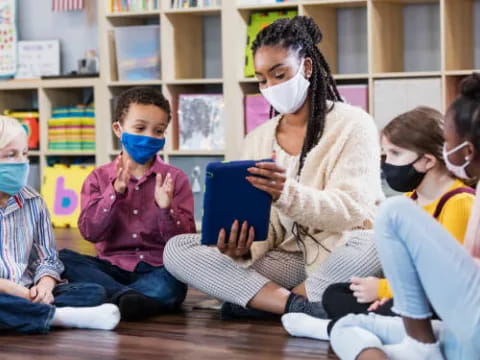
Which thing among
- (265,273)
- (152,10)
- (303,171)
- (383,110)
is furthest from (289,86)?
(152,10)

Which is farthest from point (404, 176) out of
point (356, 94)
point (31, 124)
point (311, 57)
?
point (31, 124)

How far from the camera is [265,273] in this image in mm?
2641

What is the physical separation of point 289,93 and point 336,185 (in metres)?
0.30

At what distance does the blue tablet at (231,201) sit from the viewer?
230cm

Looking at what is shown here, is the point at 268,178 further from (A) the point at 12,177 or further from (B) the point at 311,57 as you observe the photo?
(A) the point at 12,177

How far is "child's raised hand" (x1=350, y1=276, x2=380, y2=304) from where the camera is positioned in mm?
2172

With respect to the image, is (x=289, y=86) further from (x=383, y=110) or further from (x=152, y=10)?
(x=152, y=10)

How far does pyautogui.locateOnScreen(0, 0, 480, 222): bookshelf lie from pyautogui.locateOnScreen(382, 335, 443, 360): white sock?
255cm

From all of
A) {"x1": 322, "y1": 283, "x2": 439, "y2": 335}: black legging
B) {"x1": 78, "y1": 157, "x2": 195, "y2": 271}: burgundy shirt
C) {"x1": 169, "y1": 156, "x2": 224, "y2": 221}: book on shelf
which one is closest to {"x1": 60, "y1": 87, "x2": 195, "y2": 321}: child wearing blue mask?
{"x1": 78, "y1": 157, "x2": 195, "y2": 271}: burgundy shirt

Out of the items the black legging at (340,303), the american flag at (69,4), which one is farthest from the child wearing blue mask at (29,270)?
the american flag at (69,4)

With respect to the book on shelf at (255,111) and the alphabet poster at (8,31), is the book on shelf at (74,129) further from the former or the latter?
the book on shelf at (255,111)

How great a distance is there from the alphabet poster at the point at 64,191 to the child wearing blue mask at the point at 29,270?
7.99 ft

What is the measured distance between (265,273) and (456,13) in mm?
2162

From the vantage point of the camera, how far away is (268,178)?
7.54 feet
